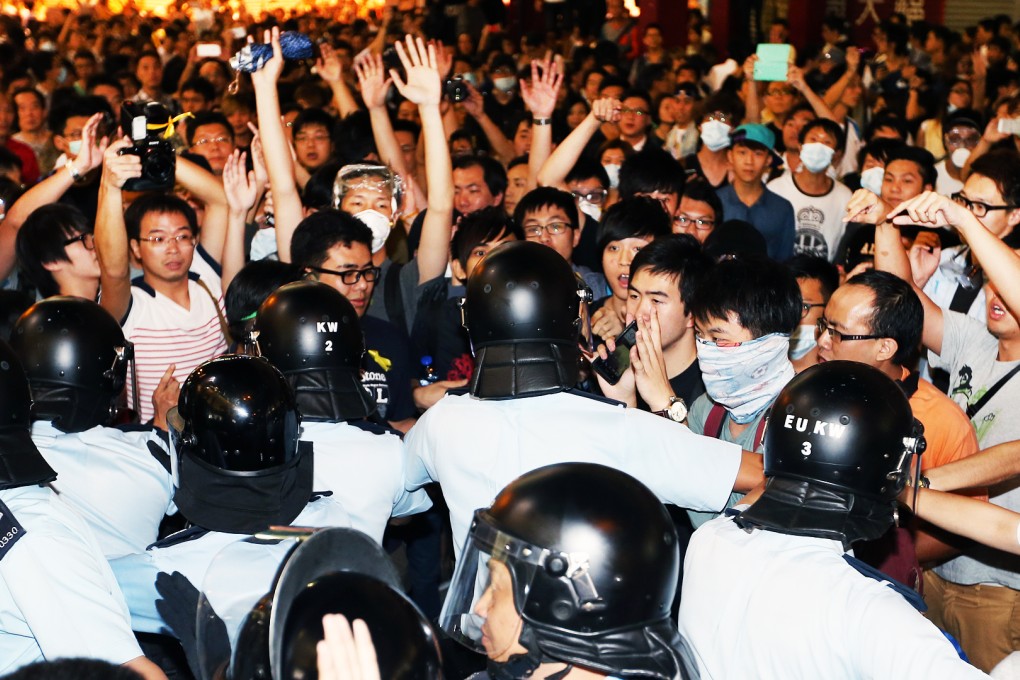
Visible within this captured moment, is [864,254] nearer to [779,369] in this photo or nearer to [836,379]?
[779,369]

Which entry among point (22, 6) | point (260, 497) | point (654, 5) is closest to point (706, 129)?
point (260, 497)

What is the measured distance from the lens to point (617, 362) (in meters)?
3.64

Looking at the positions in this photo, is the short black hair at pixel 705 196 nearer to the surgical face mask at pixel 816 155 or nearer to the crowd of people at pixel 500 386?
the crowd of people at pixel 500 386

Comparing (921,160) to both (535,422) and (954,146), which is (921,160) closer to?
(954,146)

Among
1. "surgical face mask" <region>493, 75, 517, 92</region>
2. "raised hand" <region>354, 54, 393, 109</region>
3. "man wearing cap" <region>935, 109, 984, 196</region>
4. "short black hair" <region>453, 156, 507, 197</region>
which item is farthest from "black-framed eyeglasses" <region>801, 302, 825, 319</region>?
"surgical face mask" <region>493, 75, 517, 92</region>

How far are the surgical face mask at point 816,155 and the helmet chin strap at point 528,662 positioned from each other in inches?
207

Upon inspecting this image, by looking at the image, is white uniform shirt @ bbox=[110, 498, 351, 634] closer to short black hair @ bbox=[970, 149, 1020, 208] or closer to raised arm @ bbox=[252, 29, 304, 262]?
raised arm @ bbox=[252, 29, 304, 262]

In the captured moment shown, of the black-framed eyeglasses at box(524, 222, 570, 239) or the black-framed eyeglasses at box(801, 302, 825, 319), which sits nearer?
the black-framed eyeglasses at box(801, 302, 825, 319)

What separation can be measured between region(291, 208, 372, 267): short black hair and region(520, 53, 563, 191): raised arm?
1648 mm

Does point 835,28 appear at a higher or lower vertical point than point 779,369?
higher

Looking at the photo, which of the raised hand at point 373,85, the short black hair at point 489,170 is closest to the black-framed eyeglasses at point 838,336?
the short black hair at point 489,170

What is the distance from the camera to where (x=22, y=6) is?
18953mm

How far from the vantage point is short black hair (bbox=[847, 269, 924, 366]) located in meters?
3.52

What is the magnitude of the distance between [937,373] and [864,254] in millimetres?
715
